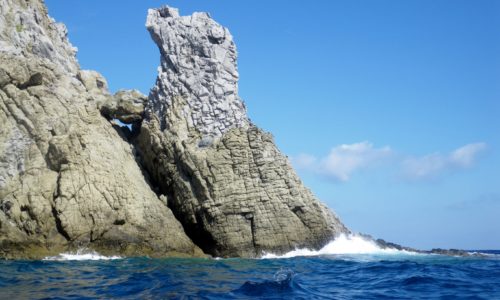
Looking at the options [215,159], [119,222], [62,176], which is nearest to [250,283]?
[119,222]

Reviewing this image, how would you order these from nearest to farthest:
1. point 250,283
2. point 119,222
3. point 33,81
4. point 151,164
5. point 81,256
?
point 250,283, point 81,256, point 119,222, point 33,81, point 151,164

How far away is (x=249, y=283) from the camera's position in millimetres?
16062

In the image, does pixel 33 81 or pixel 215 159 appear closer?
pixel 215 159

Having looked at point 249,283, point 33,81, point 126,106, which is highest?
point 33,81

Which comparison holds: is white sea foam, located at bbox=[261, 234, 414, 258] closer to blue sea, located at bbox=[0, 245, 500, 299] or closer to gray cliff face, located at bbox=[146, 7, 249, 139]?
blue sea, located at bbox=[0, 245, 500, 299]

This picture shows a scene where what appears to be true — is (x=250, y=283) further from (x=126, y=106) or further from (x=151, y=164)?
(x=126, y=106)

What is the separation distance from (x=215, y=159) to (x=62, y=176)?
9574 mm

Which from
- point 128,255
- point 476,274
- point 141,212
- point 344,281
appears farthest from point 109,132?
point 476,274

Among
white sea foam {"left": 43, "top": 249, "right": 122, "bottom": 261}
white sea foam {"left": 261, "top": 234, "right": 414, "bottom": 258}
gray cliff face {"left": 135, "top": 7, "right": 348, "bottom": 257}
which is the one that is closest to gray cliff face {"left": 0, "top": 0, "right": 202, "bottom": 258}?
white sea foam {"left": 43, "top": 249, "right": 122, "bottom": 261}

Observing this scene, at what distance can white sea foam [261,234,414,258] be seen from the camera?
3183 cm

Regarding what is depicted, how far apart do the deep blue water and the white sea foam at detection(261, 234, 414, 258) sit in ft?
30.4

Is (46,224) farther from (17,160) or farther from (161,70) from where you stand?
(161,70)

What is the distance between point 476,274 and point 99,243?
69.0 feet

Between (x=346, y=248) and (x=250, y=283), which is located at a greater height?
(x=346, y=248)
